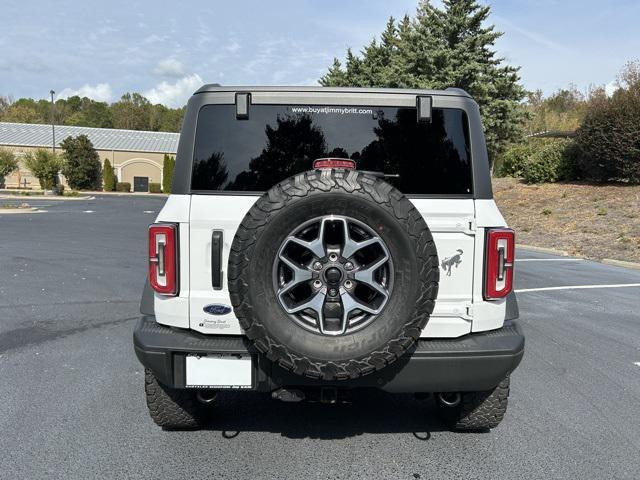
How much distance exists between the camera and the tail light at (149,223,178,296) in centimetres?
295

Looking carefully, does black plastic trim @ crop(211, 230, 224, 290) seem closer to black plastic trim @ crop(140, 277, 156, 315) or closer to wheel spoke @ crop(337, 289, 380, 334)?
black plastic trim @ crop(140, 277, 156, 315)

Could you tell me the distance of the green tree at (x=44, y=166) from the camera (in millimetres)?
47781

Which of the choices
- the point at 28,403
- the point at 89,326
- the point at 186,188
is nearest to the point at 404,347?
the point at 186,188

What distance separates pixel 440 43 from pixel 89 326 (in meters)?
28.0

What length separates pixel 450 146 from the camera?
316 centimetres

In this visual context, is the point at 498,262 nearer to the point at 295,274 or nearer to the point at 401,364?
the point at 401,364

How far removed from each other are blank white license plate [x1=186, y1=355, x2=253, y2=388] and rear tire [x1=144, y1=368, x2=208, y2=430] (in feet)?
1.58

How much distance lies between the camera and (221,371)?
9.51ft

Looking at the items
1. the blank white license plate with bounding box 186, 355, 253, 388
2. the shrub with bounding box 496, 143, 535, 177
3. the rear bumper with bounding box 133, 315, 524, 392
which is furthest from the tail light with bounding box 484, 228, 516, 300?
the shrub with bounding box 496, 143, 535, 177

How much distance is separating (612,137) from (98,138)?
56.9 m

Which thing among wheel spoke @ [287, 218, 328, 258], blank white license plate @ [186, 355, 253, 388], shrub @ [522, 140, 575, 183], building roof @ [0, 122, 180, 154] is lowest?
blank white license plate @ [186, 355, 253, 388]

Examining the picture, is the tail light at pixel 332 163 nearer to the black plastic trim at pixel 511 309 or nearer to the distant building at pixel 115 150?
the black plastic trim at pixel 511 309

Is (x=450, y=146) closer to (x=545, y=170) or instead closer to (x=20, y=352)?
(x=20, y=352)

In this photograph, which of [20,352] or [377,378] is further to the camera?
[20,352]
